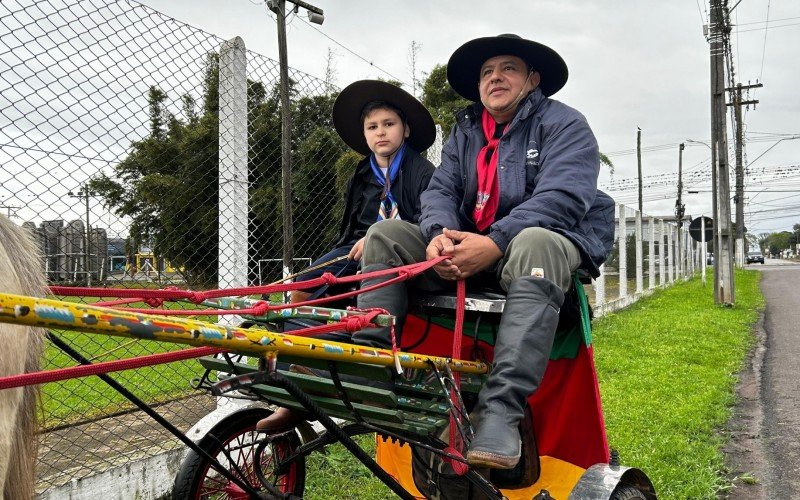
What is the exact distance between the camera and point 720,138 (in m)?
12.4

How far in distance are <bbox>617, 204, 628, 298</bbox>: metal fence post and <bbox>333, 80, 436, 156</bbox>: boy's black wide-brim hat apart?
28.3 ft

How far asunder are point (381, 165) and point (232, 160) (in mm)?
1023

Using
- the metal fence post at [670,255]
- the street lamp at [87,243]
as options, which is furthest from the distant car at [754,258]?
the street lamp at [87,243]

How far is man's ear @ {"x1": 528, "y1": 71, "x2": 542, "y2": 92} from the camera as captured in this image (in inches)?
107

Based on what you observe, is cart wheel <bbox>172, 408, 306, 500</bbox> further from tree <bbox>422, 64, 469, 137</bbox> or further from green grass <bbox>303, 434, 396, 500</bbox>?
A: tree <bbox>422, 64, 469, 137</bbox>

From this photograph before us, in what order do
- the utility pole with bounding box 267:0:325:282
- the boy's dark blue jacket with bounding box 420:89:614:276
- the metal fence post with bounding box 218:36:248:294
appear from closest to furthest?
the boy's dark blue jacket with bounding box 420:89:614:276
the metal fence post with bounding box 218:36:248:294
the utility pole with bounding box 267:0:325:282

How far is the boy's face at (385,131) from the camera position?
307 cm

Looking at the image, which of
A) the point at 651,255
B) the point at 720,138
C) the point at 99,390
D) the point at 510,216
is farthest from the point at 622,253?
the point at 510,216

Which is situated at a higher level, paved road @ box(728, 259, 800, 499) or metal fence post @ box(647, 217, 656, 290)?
metal fence post @ box(647, 217, 656, 290)

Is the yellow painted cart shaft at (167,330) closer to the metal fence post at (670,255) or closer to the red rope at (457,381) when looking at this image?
the red rope at (457,381)

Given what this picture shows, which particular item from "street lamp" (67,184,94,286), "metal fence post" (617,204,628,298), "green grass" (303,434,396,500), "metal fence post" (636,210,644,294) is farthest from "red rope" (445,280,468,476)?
"metal fence post" (636,210,644,294)

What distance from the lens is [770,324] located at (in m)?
9.83

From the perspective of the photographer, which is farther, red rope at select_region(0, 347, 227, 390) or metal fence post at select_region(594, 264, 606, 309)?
metal fence post at select_region(594, 264, 606, 309)

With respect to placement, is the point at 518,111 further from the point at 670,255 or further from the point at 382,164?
the point at 670,255
